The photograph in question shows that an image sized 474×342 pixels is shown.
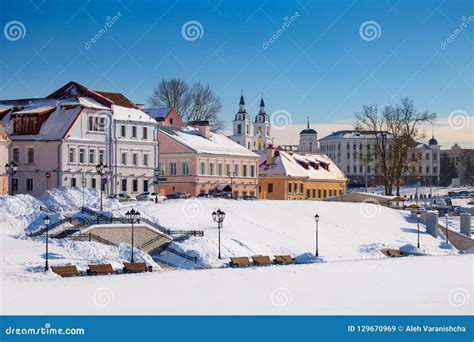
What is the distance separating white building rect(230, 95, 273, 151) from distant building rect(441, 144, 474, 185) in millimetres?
33650

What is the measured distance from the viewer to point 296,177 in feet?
268

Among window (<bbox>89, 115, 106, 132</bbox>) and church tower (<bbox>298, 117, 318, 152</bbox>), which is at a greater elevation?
church tower (<bbox>298, 117, 318, 152</bbox>)

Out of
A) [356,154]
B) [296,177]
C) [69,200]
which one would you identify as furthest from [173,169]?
[356,154]

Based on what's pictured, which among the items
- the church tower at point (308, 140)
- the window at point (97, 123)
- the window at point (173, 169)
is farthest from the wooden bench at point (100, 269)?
the church tower at point (308, 140)

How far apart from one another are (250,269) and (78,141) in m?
20.7

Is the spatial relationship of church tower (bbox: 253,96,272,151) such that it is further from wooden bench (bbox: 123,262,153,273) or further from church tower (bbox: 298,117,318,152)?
wooden bench (bbox: 123,262,153,273)

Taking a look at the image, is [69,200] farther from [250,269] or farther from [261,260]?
[250,269]

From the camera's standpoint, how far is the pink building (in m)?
69.1

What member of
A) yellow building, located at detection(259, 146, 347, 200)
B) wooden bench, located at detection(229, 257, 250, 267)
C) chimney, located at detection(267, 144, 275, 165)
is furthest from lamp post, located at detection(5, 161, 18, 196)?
chimney, located at detection(267, 144, 275, 165)

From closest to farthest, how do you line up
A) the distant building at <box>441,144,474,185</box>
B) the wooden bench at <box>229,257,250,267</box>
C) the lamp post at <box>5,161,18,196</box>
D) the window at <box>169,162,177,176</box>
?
the wooden bench at <box>229,257,250,267</box> → the lamp post at <box>5,161,18,196</box> → the window at <box>169,162,177,176</box> → the distant building at <box>441,144,474,185</box>

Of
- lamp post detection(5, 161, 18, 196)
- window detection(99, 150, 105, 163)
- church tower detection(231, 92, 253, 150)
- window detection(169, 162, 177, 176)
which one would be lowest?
lamp post detection(5, 161, 18, 196)

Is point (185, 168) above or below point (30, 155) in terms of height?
below

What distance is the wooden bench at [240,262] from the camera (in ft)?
138
